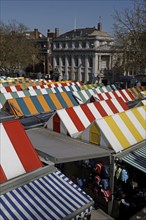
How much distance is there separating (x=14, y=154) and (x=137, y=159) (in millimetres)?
3306

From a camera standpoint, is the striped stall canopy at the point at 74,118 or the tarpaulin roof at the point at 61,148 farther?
the striped stall canopy at the point at 74,118

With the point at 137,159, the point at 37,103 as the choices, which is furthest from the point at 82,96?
the point at 137,159

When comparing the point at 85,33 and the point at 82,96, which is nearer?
the point at 82,96

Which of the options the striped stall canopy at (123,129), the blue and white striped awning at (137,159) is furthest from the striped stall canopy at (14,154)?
the blue and white striped awning at (137,159)

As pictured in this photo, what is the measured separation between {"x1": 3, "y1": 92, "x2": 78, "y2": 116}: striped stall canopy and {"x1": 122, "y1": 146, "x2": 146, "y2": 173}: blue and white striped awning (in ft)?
18.3

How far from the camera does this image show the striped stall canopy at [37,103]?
1085 cm

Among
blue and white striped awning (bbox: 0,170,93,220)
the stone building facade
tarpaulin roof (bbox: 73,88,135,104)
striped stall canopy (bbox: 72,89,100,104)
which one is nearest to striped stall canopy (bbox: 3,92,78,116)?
striped stall canopy (bbox: 72,89,100,104)

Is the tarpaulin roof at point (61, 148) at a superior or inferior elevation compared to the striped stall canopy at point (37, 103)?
inferior

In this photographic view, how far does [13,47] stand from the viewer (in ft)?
132

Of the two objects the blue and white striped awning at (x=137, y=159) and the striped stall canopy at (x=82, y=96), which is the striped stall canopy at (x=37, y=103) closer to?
the striped stall canopy at (x=82, y=96)

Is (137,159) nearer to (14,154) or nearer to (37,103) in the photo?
(14,154)

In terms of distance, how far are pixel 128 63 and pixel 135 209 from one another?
21.9 m

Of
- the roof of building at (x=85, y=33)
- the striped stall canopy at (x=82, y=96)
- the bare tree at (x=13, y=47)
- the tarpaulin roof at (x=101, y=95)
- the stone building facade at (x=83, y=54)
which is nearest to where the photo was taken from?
the tarpaulin roof at (x=101, y=95)

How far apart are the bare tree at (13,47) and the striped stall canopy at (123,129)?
114ft
